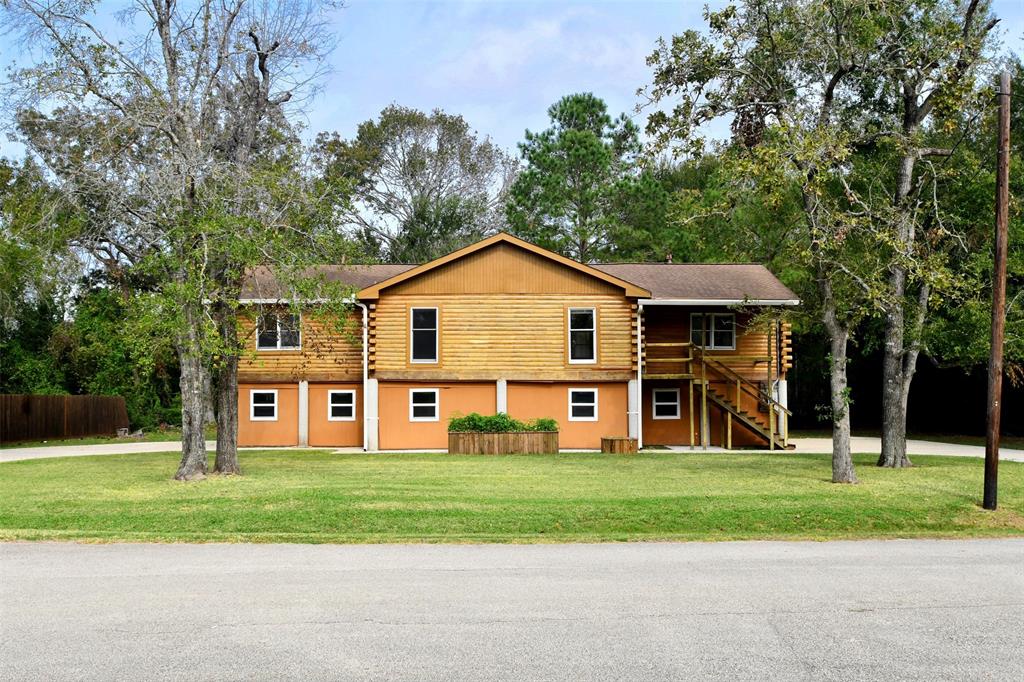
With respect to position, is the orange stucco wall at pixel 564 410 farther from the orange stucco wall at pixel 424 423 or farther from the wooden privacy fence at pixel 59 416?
the wooden privacy fence at pixel 59 416

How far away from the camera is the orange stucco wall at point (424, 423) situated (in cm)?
3039

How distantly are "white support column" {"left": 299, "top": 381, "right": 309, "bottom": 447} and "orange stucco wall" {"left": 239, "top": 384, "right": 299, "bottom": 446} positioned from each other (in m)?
0.20

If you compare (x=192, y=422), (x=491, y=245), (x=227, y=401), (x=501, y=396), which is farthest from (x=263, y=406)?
(x=192, y=422)

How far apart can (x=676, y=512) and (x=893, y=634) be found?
724 centimetres

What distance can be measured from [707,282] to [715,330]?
1.93 metres

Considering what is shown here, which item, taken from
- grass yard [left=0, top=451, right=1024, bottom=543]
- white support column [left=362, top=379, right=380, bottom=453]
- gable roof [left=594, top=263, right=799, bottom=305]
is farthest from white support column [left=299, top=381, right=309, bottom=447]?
gable roof [left=594, top=263, right=799, bottom=305]

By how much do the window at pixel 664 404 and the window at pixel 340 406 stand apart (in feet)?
33.2

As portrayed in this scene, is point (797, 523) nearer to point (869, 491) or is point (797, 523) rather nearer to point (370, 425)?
point (869, 491)

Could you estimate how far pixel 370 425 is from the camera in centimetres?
3002

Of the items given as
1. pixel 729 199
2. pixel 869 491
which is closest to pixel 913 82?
pixel 729 199

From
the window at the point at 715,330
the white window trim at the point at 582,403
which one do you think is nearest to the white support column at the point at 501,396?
the white window trim at the point at 582,403

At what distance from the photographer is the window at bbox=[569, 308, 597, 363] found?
100 feet

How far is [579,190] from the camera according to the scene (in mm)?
48125

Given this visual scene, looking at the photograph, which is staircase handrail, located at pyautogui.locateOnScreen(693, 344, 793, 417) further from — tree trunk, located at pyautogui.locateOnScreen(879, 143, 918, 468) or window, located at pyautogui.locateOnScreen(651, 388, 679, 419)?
tree trunk, located at pyautogui.locateOnScreen(879, 143, 918, 468)
